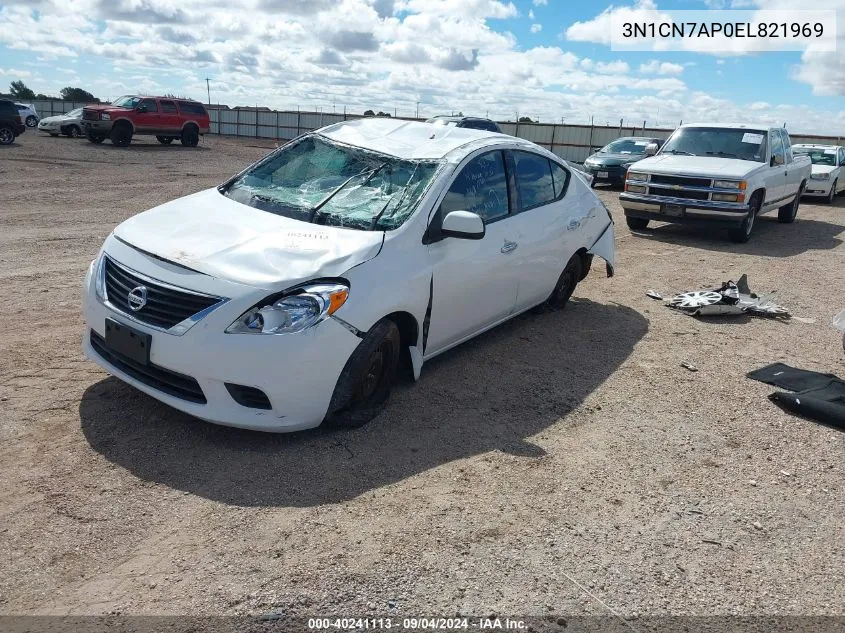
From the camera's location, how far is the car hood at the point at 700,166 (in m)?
11.3

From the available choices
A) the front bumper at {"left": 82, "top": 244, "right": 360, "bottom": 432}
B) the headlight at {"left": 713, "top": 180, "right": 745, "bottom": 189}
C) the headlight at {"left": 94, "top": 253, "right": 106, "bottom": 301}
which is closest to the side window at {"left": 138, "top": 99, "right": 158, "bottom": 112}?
the headlight at {"left": 713, "top": 180, "right": 745, "bottom": 189}

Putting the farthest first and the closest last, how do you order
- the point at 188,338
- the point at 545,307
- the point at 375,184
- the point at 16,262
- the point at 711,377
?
the point at 16,262
the point at 545,307
the point at 711,377
the point at 375,184
the point at 188,338

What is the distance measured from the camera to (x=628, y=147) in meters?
21.9

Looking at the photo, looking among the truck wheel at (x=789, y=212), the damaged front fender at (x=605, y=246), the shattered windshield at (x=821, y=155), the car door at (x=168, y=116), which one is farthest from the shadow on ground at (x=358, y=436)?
the car door at (x=168, y=116)

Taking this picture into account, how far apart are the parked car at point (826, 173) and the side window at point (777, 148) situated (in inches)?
243

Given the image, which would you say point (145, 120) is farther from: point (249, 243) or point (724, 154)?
point (249, 243)

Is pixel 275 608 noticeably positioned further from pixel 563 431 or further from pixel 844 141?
pixel 844 141

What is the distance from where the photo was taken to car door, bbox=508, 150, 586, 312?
5633 mm

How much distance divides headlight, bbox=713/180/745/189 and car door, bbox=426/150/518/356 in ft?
23.2

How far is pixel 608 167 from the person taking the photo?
20359mm

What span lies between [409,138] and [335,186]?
86cm

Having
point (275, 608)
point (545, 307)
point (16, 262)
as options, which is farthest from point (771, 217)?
point (275, 608)

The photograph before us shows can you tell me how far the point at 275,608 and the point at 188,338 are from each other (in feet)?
4.89

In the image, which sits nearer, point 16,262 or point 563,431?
point 563,431
